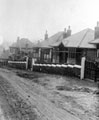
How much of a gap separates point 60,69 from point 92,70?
489 centimetres

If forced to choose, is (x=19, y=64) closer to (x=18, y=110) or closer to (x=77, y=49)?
(x=77, y=49)

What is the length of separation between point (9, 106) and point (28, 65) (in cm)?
1916

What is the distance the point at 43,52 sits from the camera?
36125 mm

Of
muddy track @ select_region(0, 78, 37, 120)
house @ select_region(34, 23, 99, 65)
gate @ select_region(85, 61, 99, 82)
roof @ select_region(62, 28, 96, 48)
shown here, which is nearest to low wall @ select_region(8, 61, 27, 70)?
house @ select_region(34, 23, 99, 65)

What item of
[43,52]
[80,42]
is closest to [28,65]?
[80,42]

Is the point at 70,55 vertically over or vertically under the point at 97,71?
over

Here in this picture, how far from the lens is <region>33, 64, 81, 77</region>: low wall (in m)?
15.4

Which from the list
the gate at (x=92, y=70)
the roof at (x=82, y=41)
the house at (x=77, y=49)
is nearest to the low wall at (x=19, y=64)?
the house at (x=77, y=49)

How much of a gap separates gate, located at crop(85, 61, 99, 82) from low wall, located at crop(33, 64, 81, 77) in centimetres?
101

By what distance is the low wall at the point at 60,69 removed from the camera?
50.4ft

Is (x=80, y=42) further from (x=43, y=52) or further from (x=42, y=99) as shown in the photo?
(x=42, y=99)

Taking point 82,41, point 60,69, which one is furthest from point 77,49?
point 60,69

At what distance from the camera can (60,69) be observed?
17.5 meters

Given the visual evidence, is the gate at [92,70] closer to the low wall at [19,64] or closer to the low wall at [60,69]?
the low wall at [60,69]
